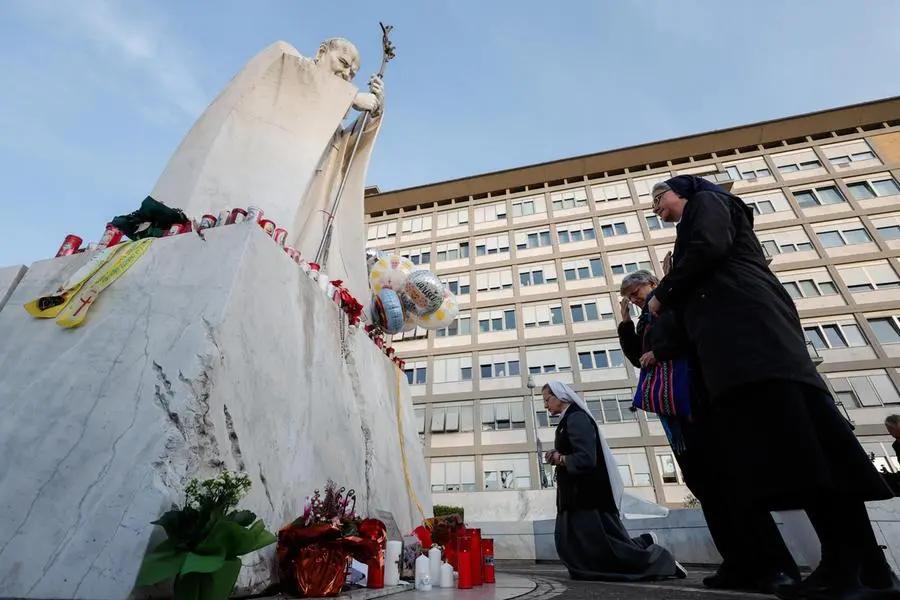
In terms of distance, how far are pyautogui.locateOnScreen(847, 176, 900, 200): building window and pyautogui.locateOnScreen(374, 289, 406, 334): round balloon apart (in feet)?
101

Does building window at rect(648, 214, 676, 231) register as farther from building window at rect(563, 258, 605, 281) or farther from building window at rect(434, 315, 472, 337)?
building window at rect(434, 315, 472, 337)

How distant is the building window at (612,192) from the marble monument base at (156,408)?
2877cm

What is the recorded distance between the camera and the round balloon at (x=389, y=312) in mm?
5180

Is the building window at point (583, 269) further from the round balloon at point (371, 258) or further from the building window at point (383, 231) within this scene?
the round balloon at point (371, 258)

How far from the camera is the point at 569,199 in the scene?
2997 centimetres

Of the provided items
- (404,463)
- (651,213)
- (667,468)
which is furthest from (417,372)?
(404,463)

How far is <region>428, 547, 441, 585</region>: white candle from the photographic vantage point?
110 inches

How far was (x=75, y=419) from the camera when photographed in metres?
2.01

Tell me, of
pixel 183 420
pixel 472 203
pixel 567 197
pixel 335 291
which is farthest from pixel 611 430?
Result: pixel 183 420

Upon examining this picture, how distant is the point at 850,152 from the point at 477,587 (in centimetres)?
3567

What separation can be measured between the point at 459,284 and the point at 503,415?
8745 millimetres

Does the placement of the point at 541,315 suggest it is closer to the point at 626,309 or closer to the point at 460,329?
the point at 460,329

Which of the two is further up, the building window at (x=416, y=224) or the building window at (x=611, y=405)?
the building window at (x=416, y=224)

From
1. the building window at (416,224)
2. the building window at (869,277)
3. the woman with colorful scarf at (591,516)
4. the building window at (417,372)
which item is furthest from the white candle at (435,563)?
the building window at (416,224)
